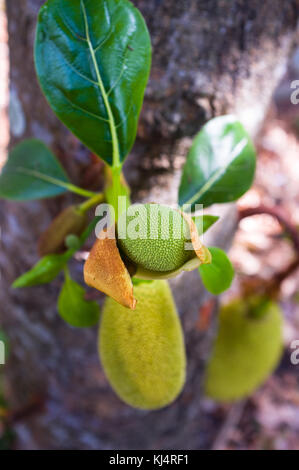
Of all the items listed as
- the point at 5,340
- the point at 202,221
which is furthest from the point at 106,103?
the point at 5,340

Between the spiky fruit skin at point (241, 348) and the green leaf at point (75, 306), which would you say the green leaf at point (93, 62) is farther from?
the spiky fruit skin at point (241, 348)

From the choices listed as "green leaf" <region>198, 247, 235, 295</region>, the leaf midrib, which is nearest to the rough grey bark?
the leaf midrib

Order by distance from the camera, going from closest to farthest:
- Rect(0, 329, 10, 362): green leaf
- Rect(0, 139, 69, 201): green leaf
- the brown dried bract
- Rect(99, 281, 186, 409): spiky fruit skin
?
the brown dried bract
Rect(99, 281, 186, 409): spiky fruit skin
Rect(0, 139, 69, 201): green leaf
Rect(0, 329, 10, 362): green leaf

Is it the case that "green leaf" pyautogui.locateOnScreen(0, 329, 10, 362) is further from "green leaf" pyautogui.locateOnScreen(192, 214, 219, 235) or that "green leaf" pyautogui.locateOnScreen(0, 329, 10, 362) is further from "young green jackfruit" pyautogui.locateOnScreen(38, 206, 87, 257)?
"green leaf" pyautogui.locateOnScreen(192, 214, 219, 235)

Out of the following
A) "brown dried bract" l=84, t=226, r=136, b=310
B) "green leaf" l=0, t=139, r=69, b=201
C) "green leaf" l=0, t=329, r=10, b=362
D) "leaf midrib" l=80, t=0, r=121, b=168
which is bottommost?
"green leaf" l=0, t=329, r=10, b=362

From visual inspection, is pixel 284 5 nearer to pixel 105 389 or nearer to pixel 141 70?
pixel 141 70

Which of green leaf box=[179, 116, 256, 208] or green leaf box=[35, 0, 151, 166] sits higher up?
green leaf box=[35, 0, 151, 166]
